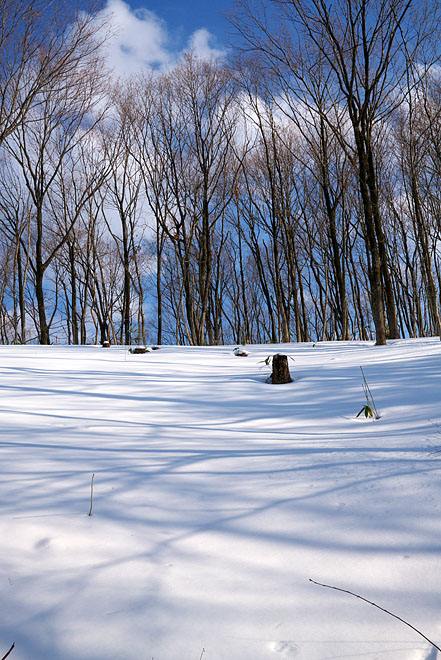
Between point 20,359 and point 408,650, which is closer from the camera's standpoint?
point 408,650

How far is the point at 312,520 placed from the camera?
1.13 meters

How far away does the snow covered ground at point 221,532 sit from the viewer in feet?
2.40

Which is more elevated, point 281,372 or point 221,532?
point 281,372

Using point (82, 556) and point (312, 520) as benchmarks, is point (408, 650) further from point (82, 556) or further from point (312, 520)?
point (82, 556)

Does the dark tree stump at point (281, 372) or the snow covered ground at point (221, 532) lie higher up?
the dark tree stump at point (281, 372)

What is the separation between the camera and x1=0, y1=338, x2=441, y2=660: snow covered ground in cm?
73

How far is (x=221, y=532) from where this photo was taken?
1.09 m

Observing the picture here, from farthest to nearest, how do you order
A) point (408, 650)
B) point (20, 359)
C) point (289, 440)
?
point (20, 359)
point (289, 440)
point (408, 650)

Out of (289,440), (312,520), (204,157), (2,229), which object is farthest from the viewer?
(2,229)

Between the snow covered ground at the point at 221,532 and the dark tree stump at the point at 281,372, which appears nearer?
the snow covered ground at the point at 221,532

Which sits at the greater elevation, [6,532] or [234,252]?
[234,252]

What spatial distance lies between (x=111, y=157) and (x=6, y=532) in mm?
13737

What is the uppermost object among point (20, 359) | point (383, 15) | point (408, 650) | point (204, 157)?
point (204, 157)

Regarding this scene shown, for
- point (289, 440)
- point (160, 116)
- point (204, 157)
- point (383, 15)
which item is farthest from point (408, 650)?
point (160, 116)
